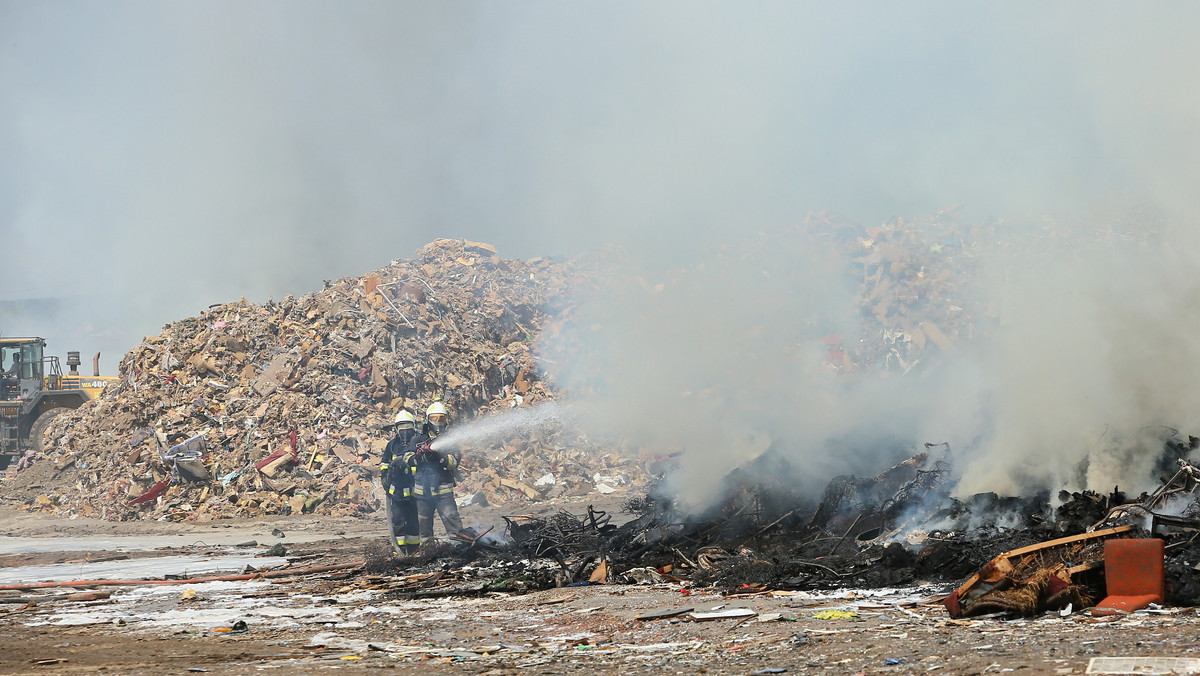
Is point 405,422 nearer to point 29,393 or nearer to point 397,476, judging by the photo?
point 397,476

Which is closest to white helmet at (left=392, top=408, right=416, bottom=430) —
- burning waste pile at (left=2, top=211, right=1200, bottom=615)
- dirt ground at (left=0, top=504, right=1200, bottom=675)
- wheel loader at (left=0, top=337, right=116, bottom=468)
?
burning waste pile at (left=2, top=211, right=1200, bottom=615)

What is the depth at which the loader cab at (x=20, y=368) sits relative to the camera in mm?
22672

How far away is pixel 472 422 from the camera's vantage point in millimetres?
18875

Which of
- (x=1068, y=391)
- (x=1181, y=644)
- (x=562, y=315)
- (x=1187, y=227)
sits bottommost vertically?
(x=1181, y=644)

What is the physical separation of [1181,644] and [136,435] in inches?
707

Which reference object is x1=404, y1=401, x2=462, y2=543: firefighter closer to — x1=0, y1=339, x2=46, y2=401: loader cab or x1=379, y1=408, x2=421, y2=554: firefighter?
x1=379, y1=408, x2=421, y2=554: firefighter

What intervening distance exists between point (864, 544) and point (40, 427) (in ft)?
72.2

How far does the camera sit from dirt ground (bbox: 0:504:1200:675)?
4270mm

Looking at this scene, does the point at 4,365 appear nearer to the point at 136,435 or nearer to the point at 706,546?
the point at 136,435

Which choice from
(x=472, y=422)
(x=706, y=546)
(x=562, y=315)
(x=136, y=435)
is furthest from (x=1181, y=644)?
(x=562, y=315)

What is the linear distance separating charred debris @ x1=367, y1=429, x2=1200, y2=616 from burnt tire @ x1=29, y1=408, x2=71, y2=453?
673 inches

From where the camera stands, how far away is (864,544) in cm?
762

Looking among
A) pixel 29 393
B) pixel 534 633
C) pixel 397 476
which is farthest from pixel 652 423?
pixel 29 393

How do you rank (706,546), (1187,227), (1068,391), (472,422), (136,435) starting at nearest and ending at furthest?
(706,546)
(1068,391)
(1187,227)
(136,435)
(472,422)
